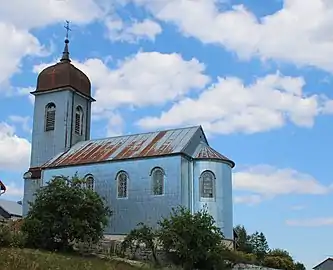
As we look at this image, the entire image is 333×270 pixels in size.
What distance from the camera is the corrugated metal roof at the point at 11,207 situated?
70.4m

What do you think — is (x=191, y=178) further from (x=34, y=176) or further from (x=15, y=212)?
(x=15, y=212)

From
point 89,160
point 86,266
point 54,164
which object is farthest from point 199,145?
point 86,266

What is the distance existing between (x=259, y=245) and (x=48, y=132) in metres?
18.7

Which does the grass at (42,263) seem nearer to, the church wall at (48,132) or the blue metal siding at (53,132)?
the blue metal siding at (53,132)

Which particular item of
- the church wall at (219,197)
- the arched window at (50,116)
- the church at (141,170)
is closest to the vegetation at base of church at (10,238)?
the church at (141,170)

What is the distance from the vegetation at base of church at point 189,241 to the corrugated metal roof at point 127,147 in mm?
8206

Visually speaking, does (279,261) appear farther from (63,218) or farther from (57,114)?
(57,114)

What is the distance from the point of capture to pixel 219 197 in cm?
3731

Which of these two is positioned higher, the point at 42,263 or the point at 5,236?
the point at 5,236

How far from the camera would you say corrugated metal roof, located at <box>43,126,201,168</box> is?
125 ft

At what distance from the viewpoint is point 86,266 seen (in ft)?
72.1

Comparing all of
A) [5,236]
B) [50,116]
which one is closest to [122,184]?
[50,116]

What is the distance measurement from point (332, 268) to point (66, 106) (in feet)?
116

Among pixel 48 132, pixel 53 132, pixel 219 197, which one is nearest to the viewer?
pixel 219 197
